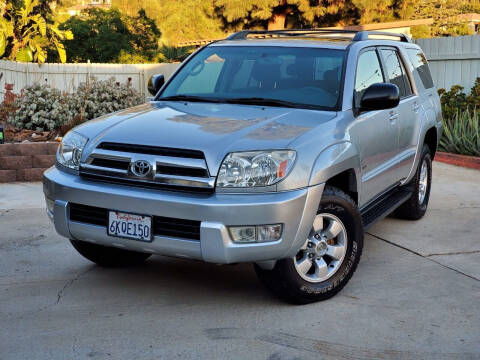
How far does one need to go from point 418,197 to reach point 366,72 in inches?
74.6

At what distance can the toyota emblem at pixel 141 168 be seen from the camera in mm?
4613

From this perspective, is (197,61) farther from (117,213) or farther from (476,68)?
(476,68)

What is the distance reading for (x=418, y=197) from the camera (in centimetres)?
745

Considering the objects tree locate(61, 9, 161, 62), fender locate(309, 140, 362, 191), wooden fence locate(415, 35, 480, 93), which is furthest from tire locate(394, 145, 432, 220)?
tree locate(61, 9, 161, 62)

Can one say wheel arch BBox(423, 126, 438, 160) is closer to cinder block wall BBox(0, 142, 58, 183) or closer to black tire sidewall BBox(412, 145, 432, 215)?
black tire sidewall BBox(412, 145, 432, 215)

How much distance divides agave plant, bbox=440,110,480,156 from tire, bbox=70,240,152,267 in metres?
7.00

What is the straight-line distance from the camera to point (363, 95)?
5570mm

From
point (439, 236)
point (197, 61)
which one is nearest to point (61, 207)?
point (197, 61)

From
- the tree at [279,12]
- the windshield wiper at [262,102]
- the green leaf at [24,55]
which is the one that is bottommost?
the windshield wiper at [262,102]

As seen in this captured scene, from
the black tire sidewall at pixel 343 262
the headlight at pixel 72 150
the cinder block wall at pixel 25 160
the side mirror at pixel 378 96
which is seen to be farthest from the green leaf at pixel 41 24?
the black tire sidewall at pixel 343 262

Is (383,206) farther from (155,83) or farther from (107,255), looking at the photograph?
(107,255)

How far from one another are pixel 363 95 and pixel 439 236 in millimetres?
2082

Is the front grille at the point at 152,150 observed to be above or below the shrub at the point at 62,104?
above

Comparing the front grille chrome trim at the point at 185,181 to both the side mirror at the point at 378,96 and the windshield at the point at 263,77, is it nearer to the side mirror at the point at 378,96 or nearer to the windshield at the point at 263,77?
the windshield at the point at 263,77
